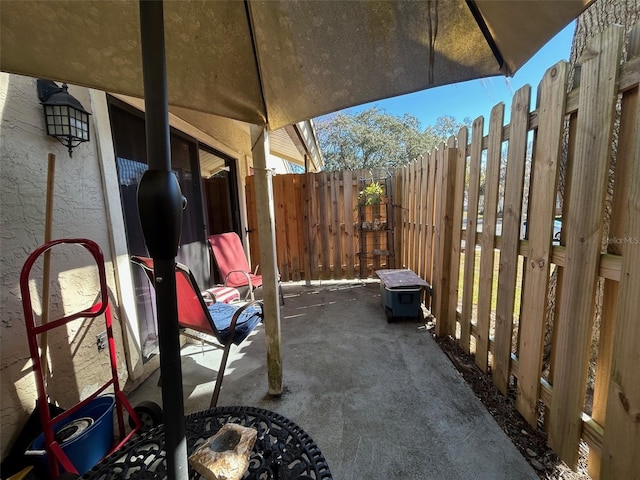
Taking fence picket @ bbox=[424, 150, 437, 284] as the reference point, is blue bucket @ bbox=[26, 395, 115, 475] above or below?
below

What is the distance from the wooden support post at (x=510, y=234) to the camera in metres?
1.56

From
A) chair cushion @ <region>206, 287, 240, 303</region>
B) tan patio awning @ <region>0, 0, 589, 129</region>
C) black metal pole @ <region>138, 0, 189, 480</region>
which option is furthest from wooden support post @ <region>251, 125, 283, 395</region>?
black metal pole @ <region>138, 0, 189, 480</region>

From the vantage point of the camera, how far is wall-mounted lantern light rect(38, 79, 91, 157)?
1.42 meters

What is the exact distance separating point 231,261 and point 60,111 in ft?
7.49

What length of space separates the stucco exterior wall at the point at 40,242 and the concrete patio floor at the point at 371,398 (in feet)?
1.93

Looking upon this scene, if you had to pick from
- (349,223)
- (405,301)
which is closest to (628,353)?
(405,301)

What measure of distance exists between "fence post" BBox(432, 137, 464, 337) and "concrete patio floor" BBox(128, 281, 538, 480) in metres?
0.27

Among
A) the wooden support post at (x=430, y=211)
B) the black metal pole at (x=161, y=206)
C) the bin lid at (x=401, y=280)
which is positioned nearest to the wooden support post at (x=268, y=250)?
the black metal pole at (x=161, y=206)

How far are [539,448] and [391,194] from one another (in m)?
3.48

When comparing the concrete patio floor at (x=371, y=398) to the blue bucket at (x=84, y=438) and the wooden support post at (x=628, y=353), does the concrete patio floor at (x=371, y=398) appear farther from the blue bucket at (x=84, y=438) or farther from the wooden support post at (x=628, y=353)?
the blue bucket at (x=84, y=438)

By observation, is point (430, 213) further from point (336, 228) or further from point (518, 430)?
point (518, 430)

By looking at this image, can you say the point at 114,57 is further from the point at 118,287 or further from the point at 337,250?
the point at 337,250

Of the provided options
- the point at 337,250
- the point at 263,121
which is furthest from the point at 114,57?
the point at 337,250

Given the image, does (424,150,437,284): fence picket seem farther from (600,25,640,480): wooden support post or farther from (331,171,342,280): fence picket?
(600,25,640,480): wooden support post
